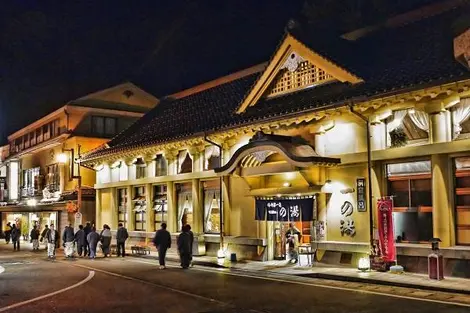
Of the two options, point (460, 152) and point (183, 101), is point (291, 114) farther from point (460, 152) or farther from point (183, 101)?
point (183, 101)

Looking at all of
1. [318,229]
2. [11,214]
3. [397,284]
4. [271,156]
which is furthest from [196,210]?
[11,214]

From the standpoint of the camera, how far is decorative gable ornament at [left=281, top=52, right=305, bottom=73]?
21.6 meters

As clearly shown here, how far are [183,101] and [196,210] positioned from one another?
9.67 m

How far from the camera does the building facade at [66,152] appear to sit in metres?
38.4

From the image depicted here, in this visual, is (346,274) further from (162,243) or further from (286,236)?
(162,243)

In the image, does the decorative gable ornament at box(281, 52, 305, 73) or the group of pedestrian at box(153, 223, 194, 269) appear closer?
the group of pedestrian at box(153, 223, 194, 269)

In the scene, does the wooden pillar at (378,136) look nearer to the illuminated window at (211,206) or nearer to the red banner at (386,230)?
the red banner at (386,230)

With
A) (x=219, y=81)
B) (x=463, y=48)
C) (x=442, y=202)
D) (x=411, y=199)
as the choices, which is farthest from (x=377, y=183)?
(x=219, y=81)

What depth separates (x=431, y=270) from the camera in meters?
15.5

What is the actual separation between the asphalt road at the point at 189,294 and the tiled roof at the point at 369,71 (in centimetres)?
606

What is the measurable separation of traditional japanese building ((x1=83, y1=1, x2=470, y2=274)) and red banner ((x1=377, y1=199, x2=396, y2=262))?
0.64 m

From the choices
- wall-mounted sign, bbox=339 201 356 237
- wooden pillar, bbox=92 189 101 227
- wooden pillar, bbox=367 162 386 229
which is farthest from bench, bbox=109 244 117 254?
wooden pillar, bbox=367 162 386 229

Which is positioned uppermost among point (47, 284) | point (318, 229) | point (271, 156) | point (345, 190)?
point (271, 156)

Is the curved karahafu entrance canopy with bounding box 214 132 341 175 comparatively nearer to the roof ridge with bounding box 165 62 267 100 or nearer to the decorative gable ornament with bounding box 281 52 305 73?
the decorative gable ornament with bounding box 281 52 305 73
